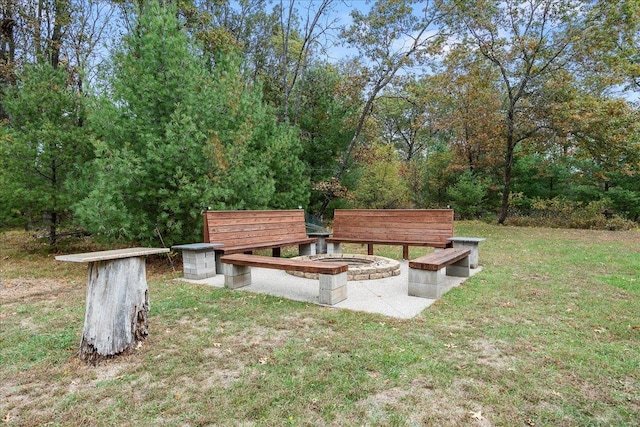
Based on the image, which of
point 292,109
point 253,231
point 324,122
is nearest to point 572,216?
point 324,122

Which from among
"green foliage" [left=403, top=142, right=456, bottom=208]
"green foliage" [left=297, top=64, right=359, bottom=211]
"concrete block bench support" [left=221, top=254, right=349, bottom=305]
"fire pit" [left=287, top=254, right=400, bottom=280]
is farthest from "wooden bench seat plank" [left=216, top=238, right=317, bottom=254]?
"green foliage" [left=403, top=142, right=456, bottom=208]

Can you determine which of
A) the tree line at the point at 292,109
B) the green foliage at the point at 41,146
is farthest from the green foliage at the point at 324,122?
the green foliage at the point at 41,146

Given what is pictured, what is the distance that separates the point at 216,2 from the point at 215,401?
13.2 metres

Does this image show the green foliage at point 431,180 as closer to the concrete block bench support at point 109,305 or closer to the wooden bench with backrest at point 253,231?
the wooden bench with backrest at point 253,231

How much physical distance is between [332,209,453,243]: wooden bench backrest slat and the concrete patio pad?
3.01ft

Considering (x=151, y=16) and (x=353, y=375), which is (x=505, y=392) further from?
(x=151, y=16)

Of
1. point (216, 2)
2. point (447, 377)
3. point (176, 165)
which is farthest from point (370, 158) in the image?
point (447, 377)

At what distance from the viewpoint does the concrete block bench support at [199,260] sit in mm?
5708

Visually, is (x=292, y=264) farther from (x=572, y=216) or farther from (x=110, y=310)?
(x=572, y=216)

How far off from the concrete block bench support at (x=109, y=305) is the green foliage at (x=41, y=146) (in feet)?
19.3

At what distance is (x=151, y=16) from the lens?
6414 mm

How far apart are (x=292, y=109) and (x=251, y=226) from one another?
7.91 m

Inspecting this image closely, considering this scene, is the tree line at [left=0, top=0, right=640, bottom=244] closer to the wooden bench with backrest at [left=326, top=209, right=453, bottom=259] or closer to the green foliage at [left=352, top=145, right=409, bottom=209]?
the green foliage at [left=352, top=145, right=409, bottom=209]

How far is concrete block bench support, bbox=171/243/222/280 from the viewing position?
571 centimetres
